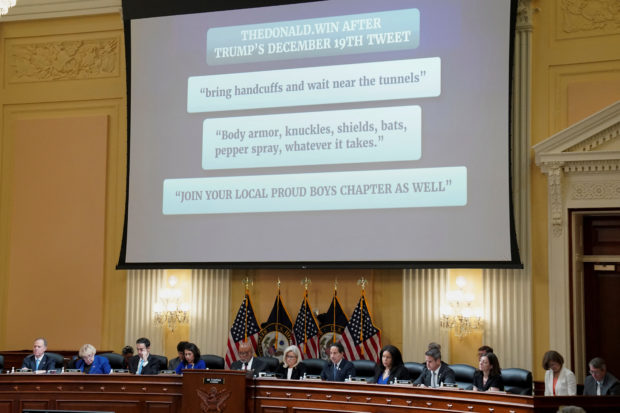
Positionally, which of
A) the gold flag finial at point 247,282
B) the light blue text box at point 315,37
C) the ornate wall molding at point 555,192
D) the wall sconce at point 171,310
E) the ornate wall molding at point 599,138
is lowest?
the wall sconce at point 171,310

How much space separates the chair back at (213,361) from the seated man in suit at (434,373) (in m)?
2.68

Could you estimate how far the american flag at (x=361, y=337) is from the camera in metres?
9.77

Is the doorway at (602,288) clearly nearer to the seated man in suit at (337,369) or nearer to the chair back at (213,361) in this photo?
the seated man in suit at (337,369)

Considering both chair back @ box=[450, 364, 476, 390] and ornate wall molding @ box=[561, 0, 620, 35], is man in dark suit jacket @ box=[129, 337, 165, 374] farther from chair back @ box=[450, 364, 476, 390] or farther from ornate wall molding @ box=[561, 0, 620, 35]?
ornate wall molding @ box=[561, 0, 620, 35]

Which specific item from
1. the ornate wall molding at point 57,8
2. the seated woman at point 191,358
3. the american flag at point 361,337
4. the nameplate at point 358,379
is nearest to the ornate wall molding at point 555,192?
the american flag at point 361,337

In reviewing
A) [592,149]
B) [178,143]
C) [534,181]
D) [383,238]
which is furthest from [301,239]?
[592,149]

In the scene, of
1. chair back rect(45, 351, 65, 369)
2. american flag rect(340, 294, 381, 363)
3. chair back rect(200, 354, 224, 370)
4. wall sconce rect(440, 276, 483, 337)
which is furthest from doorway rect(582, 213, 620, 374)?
chair back rect(45, 351, 65, 369)

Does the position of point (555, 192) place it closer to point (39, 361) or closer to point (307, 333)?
point (307, 333)

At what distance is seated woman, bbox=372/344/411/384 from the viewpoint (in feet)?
26.5

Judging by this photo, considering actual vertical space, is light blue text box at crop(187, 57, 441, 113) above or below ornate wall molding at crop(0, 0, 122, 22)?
below

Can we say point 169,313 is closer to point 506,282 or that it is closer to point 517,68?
point 506,282

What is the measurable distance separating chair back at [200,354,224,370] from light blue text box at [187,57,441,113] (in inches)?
121

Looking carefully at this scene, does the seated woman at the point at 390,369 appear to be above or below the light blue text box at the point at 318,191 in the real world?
below

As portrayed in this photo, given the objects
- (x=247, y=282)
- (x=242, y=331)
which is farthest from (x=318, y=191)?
(x=242, y=331)
